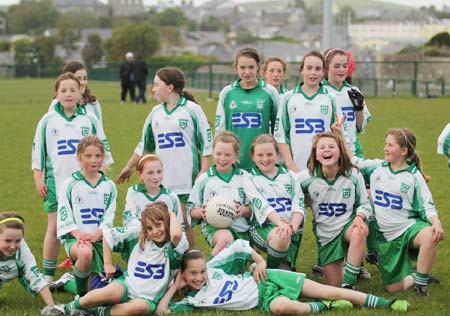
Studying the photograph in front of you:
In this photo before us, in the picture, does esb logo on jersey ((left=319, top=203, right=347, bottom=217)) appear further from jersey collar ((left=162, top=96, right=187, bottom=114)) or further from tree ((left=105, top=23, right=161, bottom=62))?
tree ((left=105, top=23, right=161, bottom=62))

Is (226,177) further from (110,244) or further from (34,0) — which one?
(34,0)

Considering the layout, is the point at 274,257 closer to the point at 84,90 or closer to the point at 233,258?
the point at 233,258

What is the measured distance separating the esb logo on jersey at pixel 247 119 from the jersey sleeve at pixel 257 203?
106cm

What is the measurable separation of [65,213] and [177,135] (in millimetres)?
1389

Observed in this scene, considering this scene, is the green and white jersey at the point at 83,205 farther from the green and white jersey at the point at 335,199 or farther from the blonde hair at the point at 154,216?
the green and white jersey at the point at 335,199

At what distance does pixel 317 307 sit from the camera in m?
6.27

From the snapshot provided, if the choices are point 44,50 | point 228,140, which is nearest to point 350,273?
point 228,140

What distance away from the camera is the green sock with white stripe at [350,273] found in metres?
6.83

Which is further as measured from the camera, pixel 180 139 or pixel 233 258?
pixel 180 139

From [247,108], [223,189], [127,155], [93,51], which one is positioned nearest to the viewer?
[223,189]

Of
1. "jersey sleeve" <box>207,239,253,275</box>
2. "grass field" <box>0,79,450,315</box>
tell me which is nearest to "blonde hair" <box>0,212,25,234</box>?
"grass field" <box>0,79,450,315</box>

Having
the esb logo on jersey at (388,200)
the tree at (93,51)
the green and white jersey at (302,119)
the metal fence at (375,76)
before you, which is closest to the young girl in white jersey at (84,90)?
the green and white jersey at (302,119)

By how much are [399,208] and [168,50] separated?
387 ft

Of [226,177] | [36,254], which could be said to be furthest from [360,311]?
[36,254]
